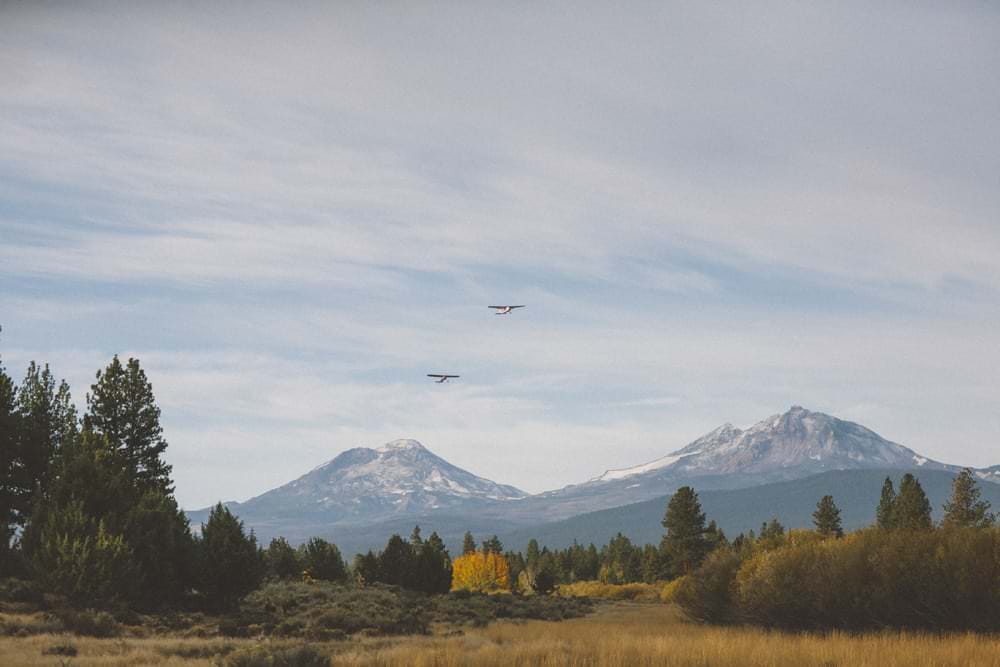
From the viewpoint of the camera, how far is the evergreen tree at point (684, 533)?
88.8 meters

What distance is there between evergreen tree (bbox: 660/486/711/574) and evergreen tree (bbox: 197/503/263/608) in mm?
51529

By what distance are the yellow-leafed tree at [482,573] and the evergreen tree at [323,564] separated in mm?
40901

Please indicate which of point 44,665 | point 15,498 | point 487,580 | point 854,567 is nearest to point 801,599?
point 854,567

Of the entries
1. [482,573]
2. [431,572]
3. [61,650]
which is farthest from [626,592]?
[61,650]

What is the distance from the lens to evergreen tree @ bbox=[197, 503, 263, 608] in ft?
147

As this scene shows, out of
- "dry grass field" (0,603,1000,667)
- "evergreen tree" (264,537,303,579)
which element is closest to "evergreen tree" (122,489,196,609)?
"dry grass field" (0,603,1000,667)

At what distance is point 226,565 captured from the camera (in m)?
45.0

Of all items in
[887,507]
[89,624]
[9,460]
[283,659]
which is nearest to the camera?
[283,659]

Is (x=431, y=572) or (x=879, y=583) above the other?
(x=879, y=583)

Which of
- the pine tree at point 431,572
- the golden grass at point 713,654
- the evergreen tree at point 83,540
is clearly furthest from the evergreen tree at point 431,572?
the golden grass at point 713,654

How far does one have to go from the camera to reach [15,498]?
176 ft

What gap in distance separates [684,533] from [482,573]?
147ft

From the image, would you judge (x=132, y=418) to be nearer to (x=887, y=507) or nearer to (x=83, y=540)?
(x=83, y=540)

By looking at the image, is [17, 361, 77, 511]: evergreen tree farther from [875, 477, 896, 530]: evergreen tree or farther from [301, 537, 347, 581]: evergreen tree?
[875, 477, 896, 530]: evergreen tree
